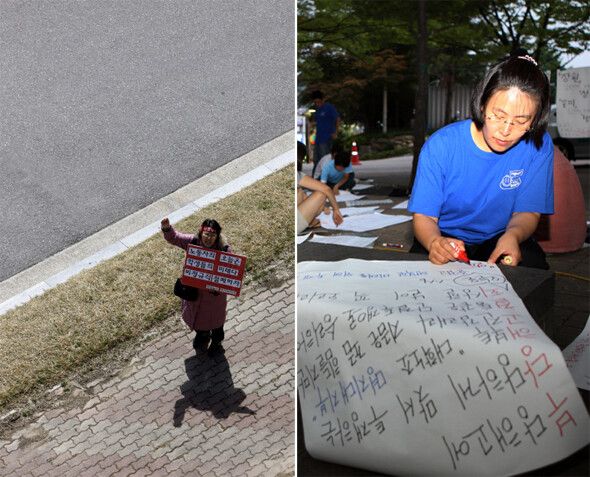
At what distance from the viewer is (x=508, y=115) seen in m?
1.28

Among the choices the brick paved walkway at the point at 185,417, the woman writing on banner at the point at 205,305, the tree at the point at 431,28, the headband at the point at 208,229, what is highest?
the tree at the point at 431,28

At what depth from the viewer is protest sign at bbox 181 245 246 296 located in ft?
8.20

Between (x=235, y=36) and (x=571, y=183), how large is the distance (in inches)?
124

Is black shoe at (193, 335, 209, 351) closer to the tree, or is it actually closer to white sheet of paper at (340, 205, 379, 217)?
white sheet of paper at (340, 205, 379, 217)

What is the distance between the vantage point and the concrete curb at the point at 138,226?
12.6 ft

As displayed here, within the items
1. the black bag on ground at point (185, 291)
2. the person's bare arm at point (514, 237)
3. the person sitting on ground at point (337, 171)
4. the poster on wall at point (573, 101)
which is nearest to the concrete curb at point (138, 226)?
the person sitting on ground at point (337, 171)

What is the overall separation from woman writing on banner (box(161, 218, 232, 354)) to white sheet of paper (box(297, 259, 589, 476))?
1.55 m

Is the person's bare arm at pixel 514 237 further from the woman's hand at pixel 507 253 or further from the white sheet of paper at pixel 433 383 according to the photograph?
the white sheet of paper at pixel 433 383

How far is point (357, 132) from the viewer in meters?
11.9

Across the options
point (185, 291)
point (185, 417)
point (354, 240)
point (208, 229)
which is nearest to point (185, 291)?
point (185, 291)

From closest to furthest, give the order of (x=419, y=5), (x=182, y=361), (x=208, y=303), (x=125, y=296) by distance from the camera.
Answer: (x=208, y=303) → (x=182, y=361) → (x=125, y=296) → (x=419, y=5)

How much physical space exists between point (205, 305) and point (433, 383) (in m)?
2.13

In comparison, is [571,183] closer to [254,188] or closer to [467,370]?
[254,188]

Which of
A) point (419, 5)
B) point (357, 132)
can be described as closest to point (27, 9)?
point (419, 5)
